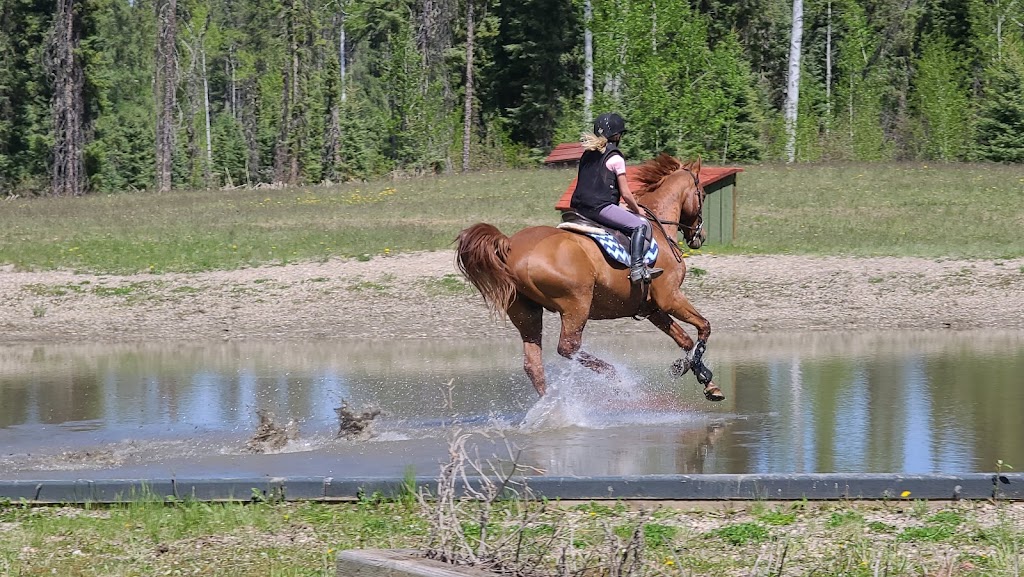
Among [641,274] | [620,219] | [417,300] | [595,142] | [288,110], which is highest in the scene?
[288,110]

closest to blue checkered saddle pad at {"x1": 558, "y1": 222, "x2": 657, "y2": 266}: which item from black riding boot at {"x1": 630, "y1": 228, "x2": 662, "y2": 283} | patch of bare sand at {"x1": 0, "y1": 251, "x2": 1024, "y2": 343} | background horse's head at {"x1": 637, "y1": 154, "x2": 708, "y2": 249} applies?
black riding boot at {"x1": 630, "y1": 228, "x2": 662, "y2": 283}

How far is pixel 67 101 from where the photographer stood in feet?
163

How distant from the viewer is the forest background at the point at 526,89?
4025 cm

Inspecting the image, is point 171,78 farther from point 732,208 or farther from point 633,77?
point 732,208

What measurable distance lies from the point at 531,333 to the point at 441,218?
19.0 m

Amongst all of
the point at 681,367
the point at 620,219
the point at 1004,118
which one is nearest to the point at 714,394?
the point at 681,367

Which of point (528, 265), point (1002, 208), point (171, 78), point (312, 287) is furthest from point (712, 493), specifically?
point (171, 78)

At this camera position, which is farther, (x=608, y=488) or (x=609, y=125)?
(x=609, y=125)

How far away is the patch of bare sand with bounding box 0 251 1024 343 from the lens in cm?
1809

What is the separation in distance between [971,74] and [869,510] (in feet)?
182

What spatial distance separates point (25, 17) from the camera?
186ft

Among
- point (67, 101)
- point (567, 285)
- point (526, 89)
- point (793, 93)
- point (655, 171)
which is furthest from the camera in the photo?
point (526, 89)

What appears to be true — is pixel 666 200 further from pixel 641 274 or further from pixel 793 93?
pixel 793 93

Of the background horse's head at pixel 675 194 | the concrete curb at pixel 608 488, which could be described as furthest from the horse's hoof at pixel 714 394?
the concrete curb at pixel 608 488
